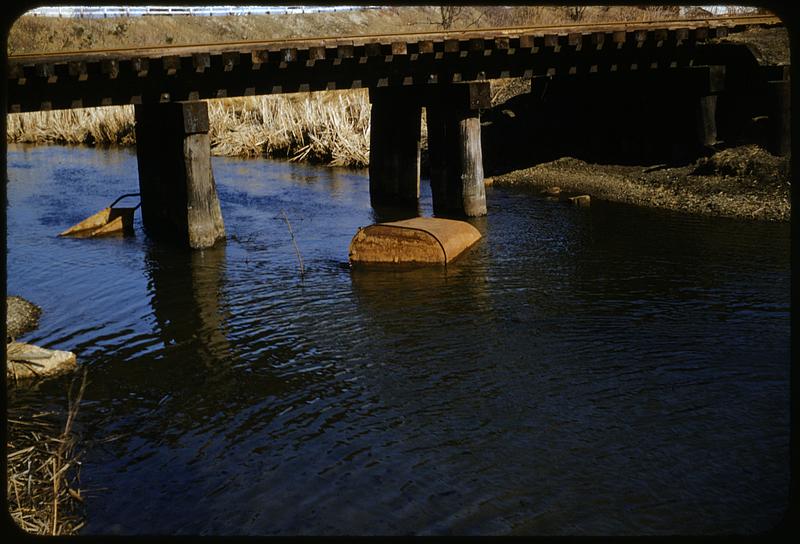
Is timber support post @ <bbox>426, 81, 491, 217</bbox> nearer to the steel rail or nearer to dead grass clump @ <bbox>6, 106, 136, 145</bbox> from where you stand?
the steel rail

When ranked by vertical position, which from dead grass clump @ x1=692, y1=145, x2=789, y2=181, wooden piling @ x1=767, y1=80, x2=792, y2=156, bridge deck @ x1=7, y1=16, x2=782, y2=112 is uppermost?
bridge deck @ x1=7, y1=16, x2=782, y2=112

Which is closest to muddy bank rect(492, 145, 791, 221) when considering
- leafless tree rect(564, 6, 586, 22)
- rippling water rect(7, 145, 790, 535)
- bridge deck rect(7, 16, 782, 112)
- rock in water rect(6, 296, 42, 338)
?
rippling water rect(7, 145, 790, 535)

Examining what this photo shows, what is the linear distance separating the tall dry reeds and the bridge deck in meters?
7.94

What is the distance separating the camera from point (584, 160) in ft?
61.7

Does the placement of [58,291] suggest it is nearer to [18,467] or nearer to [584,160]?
[18,467]

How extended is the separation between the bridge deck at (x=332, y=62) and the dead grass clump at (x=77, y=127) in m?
16.2

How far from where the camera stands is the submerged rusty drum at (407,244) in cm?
1114

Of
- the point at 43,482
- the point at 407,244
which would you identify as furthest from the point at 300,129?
the point at 43,482

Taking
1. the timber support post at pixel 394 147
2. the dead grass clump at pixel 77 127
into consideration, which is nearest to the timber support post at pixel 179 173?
the timber support post at pixel 394 147

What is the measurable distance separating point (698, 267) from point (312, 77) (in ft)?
20.0

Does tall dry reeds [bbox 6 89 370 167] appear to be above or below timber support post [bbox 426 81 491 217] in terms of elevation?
above

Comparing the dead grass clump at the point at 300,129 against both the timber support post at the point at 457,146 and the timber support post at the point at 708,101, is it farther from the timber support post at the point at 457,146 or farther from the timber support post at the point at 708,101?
the timber support post at the point at 708,101

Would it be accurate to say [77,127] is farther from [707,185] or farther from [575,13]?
[707,185]

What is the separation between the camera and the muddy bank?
1398 centimetres
